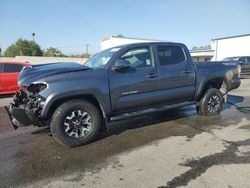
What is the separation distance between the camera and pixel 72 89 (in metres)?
4.90

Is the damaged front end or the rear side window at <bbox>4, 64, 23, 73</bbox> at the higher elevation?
the rear side window at <bbox>4, 64, 23, 73</bbox>

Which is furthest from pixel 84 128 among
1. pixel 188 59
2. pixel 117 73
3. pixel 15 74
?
pixel 15 74

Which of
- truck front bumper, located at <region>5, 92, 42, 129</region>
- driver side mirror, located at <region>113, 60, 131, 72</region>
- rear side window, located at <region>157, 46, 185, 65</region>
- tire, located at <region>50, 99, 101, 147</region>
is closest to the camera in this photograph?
truck front bumper, located at <region>5, 92, 42, 129</region>

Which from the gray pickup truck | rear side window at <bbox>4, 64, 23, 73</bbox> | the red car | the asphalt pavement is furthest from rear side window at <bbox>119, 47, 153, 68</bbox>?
rear side window at <bbox>4, 64, 23, 73</bbox>

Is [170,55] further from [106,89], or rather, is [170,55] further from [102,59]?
[106,89]

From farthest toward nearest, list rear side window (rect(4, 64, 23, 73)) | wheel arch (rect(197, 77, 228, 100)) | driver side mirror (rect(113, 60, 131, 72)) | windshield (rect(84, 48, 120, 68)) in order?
rear side window (rect(4, 64, 23, 73)) → wheel arch (rect(197, 77, 228, 100)) → windshield (rect(84, 48, 120, 68)) → driver side mirror (rect(113, 60, 131, 72))

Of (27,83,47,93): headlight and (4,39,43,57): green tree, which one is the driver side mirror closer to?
(27,83,47,93): headlight

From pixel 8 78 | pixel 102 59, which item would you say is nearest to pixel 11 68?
pixel 8 78

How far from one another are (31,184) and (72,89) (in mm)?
1818

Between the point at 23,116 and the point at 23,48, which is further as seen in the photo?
the point at 23,48

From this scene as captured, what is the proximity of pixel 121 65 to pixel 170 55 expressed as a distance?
62.5 inches

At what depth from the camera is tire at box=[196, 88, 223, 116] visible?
7.01 metres

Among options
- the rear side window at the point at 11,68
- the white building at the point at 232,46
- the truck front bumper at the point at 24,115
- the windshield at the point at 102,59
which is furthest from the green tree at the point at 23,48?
the truck front bumper at the point at 24,115

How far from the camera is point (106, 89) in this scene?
5.25 m
